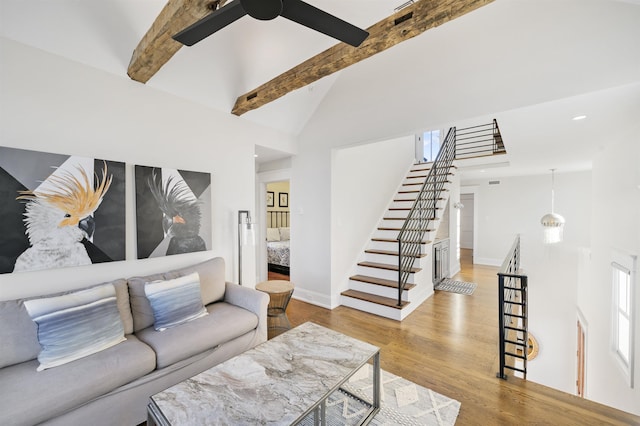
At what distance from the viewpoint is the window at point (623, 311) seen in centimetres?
262

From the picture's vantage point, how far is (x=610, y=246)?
11.0 feet

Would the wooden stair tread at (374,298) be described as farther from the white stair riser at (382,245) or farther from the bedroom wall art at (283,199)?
the bedroom wall art at (283,199)

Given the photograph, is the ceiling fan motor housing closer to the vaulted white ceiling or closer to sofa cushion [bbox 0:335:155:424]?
the vaulted white ceiling

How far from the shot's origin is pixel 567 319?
209 inches

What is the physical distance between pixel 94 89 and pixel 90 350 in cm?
210

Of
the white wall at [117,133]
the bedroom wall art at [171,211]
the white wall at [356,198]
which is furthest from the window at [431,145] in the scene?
the bedroom wall art at [171,211]

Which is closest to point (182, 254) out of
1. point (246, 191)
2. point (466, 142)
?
point (246, 191)

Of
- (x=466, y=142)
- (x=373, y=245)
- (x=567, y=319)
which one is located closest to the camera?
(x=373, y=245)

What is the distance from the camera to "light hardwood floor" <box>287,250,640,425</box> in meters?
1.82

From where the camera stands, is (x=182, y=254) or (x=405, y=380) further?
(x=182, y=254)

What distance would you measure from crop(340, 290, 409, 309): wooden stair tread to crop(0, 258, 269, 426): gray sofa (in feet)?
5.95

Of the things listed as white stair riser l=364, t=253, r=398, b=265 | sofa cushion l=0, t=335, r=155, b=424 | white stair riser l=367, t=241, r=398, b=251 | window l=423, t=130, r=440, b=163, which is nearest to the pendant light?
window l=423, t=130, r=440, b=163

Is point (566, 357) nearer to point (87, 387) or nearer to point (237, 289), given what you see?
point (237, 289)

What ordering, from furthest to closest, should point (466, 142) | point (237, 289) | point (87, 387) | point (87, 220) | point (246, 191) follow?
1. point (466, 142)
2. point (246, 191)
3. point (237, 289)
4. point (87, 220)
5. point (87, 387)
